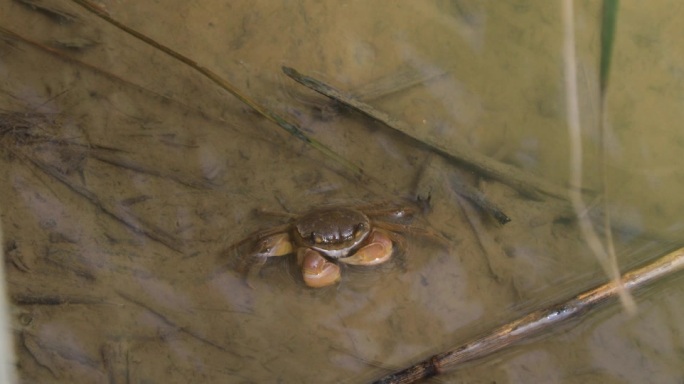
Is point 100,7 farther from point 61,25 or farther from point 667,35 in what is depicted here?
point 667,35

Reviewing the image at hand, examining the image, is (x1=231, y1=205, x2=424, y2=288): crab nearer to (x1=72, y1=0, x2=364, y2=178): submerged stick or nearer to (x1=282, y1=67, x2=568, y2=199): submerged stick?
(x1=72, y1=0, x2=364, y2=178): submerged stick

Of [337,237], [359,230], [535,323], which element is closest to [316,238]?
[337,237]

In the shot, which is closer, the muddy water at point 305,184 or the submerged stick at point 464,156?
the muddy water at point 305,184

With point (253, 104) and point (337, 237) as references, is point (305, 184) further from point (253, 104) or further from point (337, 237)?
point (253, 104)

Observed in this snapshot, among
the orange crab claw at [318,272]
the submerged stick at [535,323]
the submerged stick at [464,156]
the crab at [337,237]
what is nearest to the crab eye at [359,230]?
the crab at [337,237]

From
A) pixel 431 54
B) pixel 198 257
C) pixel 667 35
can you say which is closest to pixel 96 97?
pixel 198 257

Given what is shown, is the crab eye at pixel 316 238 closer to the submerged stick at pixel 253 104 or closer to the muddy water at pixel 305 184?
the muddy water at pixel 305 184

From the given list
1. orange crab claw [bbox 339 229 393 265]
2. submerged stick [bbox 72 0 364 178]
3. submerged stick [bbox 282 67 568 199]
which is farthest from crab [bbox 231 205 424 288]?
submerged stick [bbox 282 67 568 199]

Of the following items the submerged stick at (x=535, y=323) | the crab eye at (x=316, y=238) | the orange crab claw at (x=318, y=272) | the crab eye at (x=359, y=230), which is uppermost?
the crab eye at (x=359, y=230)
